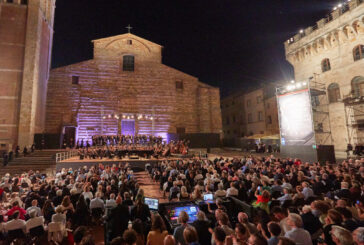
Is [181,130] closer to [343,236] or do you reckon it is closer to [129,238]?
[129,238]

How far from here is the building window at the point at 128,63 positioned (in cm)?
2598

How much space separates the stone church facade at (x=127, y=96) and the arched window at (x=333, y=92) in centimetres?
1250

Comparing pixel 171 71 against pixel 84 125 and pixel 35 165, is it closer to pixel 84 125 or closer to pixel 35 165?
pixel 84 125

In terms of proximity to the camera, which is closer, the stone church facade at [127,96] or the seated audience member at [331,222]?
the seated audience member at [331,222]

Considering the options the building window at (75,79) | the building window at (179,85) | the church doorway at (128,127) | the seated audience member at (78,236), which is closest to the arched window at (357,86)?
the building window at (179,85)

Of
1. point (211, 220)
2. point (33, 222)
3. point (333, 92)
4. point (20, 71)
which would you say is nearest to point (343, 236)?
point (211, 220)

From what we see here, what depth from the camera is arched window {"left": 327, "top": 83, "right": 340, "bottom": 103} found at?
18.9 metres

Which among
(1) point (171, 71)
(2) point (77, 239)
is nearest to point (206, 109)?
(1) point (171, 71)

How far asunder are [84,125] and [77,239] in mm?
22601

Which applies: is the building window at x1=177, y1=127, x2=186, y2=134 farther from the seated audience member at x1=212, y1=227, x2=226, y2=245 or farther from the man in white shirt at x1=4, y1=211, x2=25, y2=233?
the seated audience member at x1=212, y1=227, x2=226, y2=245

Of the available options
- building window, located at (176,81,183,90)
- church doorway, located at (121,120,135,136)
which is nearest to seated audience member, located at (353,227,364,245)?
church doorway, located at (121,120,135,136)

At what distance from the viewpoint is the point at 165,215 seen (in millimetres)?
4555

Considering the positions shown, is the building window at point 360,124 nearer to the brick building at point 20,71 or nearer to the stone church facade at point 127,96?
the stone church facade at point 127,96

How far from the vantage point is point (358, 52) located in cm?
1722
